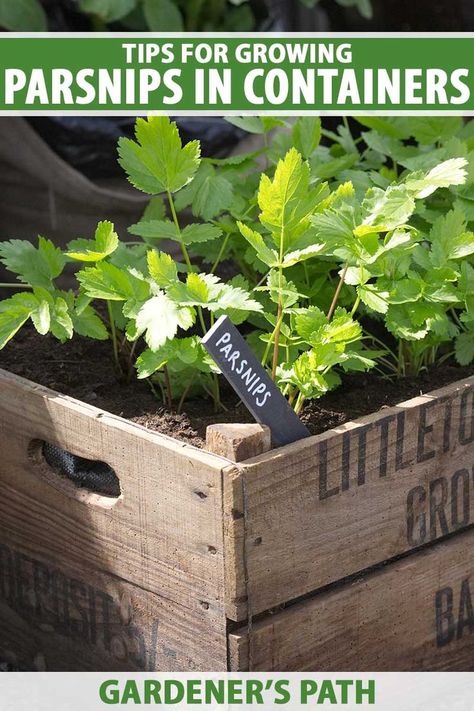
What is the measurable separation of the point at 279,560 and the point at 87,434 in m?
0.32

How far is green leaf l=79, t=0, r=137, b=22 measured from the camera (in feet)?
8.03

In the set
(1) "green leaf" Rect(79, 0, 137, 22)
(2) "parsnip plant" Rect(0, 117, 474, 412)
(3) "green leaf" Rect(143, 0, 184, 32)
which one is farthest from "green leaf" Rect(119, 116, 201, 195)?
(3) "green leaf" Rect(143, 0, 184, 32)

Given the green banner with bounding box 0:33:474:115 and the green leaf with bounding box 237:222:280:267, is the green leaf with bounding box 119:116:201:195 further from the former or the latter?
the green banner with bounding box 0:33:474:115

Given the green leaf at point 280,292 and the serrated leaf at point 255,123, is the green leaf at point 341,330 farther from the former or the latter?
the serrated leaf at point 255,123

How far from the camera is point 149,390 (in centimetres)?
176

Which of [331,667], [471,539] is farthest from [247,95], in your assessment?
[331,667]

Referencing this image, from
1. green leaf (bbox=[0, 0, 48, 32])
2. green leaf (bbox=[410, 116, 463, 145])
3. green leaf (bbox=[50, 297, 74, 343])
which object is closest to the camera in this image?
green leaf (bbox=[50, 297, 74, 343])

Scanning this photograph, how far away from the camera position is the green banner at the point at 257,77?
190 cm

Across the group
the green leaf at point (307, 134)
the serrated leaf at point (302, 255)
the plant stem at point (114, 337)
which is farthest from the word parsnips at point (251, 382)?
the green leaf at point (307, 134)

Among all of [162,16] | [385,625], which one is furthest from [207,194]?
[162,16]

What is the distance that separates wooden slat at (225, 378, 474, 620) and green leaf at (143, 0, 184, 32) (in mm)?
1314

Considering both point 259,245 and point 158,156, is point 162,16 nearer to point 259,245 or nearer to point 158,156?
point 158,156

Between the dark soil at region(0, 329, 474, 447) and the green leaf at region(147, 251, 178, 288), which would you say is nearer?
the green leaf at region(147, 251, 178, 288)

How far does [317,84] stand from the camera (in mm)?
1911
